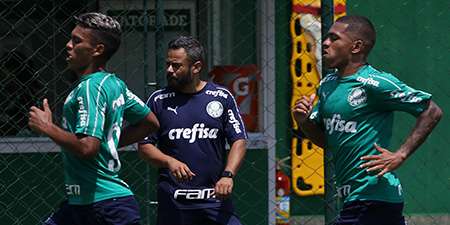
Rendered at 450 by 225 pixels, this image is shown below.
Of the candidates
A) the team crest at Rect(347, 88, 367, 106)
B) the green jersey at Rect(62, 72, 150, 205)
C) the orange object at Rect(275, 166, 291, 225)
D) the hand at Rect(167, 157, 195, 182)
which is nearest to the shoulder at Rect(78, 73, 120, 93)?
the green jersey at Rect(62, 72, 150, 205)

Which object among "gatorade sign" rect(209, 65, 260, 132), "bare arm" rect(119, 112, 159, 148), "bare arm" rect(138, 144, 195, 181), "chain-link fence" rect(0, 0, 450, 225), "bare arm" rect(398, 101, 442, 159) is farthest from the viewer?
"gatorade sign" rect(209, 65, 260, 132)

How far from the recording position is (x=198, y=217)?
20.0 ft

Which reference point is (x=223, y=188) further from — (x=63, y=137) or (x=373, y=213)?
(x=63, y=137)

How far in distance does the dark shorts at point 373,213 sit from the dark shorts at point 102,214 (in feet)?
3.68

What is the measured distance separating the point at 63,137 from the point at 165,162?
3.71 ft

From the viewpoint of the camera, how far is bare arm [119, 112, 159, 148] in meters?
5.75

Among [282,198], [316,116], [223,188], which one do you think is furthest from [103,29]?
[282,198]

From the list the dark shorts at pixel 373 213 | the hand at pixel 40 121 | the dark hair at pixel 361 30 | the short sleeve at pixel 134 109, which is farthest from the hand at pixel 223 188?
the hand at pixel 40 121

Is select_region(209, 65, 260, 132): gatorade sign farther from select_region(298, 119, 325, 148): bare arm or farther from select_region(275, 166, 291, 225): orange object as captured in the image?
select_region(298, 119, 325, 148): bare arm

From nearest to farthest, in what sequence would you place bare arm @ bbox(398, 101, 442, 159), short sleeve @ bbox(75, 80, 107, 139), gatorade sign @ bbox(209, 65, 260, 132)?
short sleeve @ bbox(75, 80, 107, 139) → bare arm @ bbox(398, 101, 442, 159) → gatorade sign @ bbox(209, 65, 260, 132)

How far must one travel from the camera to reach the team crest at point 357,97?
5535 millimetres

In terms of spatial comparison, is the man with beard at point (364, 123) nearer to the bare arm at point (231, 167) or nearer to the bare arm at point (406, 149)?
the bare arm at point (406, 149)

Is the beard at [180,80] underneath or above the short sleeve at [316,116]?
above

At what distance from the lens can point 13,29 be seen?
838 cm
